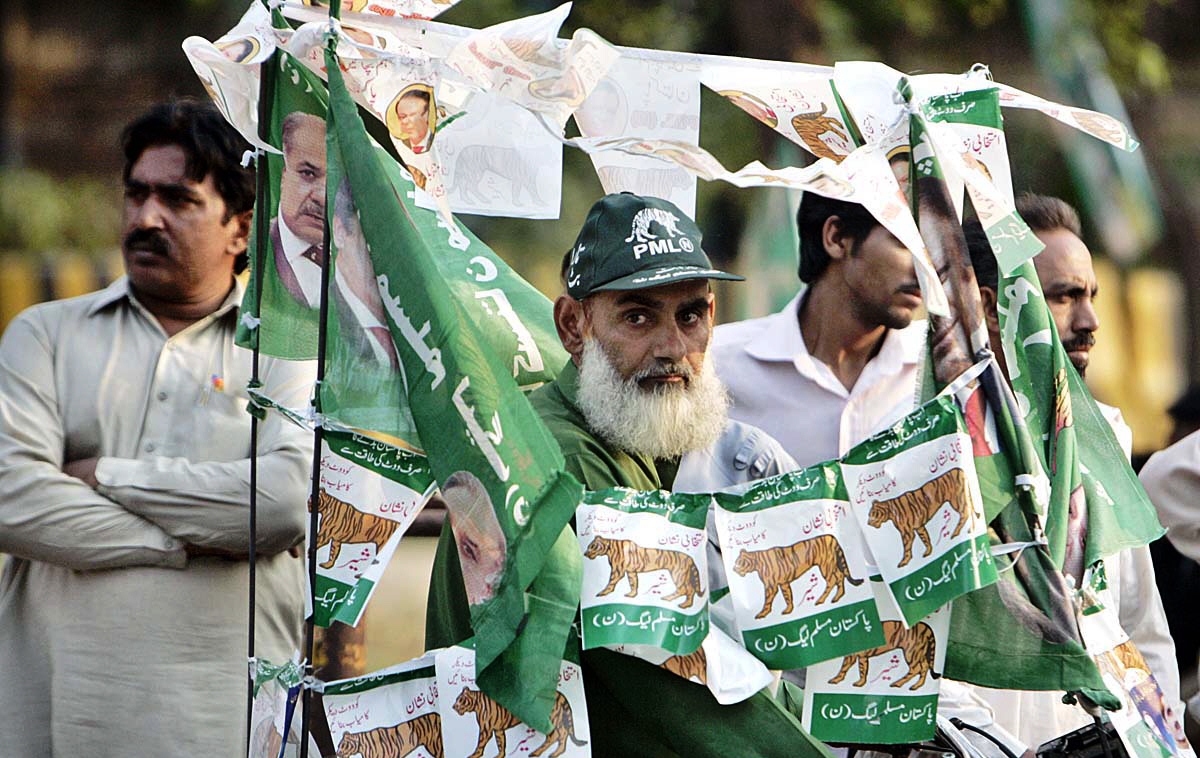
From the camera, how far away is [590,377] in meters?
3.37

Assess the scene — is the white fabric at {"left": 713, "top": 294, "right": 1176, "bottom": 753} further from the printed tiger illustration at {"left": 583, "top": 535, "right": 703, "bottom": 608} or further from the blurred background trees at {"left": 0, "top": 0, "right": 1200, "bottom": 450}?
the blurred background trees at {"left": 0, "top": 0, "right": 1200, "bottom": 450}

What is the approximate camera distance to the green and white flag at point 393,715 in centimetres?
295

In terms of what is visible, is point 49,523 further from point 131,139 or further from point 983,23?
point 983,23

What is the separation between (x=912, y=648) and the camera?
297 centimetres

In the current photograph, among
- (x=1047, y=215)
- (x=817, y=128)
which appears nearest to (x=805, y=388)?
(x=1047, y=215)

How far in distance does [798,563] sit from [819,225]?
1.88 metres

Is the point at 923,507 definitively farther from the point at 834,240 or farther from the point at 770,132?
the point at 770,132

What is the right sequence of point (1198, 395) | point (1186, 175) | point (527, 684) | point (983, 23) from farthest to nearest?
point (1186, 175)
point (983, 23)
point (1198, 395)
point (527, 684)

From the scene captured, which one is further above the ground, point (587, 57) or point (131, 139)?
point (131, 139)

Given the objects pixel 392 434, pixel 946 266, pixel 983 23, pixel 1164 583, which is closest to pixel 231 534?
pixel 392 434

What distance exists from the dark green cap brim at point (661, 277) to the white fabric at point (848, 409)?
36.4 inches

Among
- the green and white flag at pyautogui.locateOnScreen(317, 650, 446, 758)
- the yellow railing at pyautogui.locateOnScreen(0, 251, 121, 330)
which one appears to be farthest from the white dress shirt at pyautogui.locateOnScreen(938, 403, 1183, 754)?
the yellow railing at pyautogui.locateOnScreen(0, 251, 121, 330)

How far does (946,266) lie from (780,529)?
0.58 metres

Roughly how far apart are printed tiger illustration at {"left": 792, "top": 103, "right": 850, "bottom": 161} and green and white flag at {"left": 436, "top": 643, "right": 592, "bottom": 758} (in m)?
1.30
